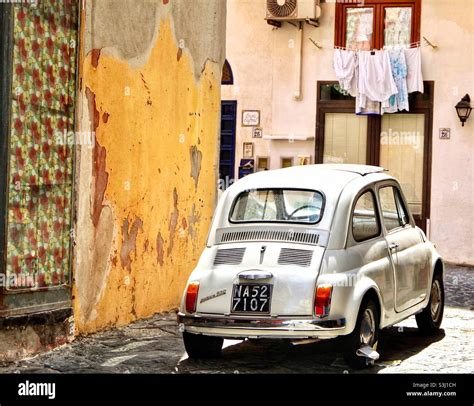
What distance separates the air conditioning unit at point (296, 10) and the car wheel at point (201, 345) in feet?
42.2

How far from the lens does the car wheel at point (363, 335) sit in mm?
8461

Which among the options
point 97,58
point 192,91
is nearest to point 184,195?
point 192,91

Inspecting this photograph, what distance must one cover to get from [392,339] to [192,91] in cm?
418

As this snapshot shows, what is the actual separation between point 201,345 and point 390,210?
2370 mm

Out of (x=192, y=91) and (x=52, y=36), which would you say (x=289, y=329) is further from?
(x=192, y=91)

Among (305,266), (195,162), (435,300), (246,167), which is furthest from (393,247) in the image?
(246,167)

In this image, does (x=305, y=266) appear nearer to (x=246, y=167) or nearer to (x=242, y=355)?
(x=242, y=355)

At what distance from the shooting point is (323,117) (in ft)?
70.5

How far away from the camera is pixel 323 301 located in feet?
27.1

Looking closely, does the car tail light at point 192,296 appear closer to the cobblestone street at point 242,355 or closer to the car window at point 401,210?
the cobblestone street at point 242,355

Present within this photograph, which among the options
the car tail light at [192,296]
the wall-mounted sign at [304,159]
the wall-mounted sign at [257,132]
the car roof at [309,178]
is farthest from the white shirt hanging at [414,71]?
the car tail light at [192,296]

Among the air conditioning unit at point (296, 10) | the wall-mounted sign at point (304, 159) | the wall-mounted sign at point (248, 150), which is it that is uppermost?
the air conditioning unit at point (296, 10)

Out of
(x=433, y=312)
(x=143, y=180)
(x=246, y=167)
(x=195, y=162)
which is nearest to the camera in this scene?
(x=433, y=312)

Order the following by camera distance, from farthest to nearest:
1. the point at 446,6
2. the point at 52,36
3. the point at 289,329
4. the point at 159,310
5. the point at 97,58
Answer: the point at 446,6 → the point at 159,310 → the point at 97,58 → the point at 52,36 → the point at 289,329
